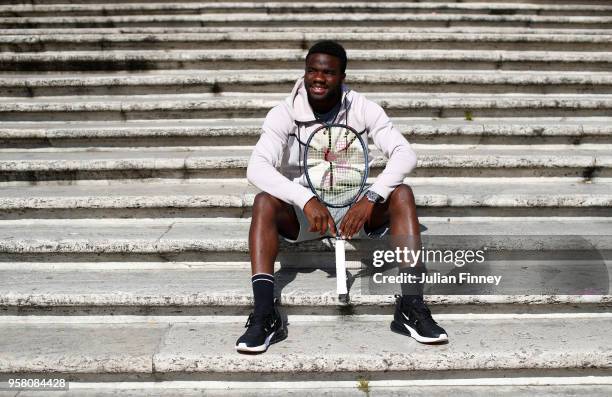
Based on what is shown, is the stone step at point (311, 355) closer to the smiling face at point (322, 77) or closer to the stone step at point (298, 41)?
the smiling face at point (322, 77)

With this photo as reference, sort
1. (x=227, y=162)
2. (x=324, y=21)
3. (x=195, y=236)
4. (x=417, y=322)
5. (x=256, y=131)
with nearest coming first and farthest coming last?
(x=417, y=322), (x=195, y=236), (x=227, y=162), (x=256, y=131), (x=324, y=21)

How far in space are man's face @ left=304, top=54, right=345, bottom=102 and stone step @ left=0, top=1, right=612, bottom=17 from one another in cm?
364

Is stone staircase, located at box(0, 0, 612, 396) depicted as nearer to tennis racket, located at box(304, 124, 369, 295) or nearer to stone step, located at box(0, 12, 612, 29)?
stone step, located at box(0, 12, 612, 29)

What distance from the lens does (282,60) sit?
501 centimetres

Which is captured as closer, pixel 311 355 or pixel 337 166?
pixel 311 355

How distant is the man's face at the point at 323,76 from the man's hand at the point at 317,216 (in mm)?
634

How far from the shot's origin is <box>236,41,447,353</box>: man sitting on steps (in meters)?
2.47

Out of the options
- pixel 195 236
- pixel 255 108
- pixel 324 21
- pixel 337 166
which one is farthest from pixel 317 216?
pixel 324 21

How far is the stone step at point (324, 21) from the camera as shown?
5723 mm

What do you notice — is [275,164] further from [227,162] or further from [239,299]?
[227,162]

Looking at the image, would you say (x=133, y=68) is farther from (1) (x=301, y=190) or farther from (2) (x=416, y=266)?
(2) (x=416, y=266)

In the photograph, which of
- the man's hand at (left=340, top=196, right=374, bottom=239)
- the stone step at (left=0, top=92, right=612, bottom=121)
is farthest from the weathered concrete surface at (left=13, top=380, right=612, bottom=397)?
the stone step at (left=0, top=92, right=612, bottom=121)

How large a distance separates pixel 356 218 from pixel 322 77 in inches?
32.1

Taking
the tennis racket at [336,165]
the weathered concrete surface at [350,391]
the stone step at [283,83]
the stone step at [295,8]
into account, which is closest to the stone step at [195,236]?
the tennis racket at [336,165]
